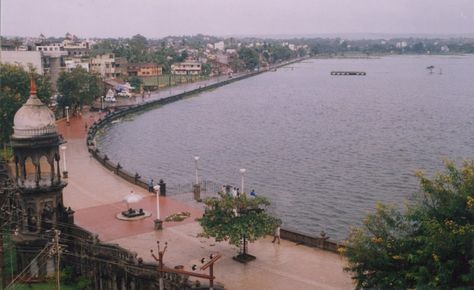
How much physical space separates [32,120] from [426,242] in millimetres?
18771

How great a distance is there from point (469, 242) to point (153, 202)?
23808 mm

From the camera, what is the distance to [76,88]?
84.3 metres

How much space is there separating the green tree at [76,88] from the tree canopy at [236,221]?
203ft

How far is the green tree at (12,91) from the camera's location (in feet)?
176

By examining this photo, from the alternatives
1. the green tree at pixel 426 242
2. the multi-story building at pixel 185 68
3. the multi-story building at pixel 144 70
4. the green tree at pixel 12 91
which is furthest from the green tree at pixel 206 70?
the green tree at pixel 426 242

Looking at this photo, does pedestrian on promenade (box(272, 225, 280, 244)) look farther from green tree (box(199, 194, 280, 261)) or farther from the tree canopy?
the tree canopy

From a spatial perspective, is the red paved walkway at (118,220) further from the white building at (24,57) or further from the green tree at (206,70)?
the green tree at (206,70)

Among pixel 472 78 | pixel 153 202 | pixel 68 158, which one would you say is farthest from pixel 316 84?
pixel 153 202

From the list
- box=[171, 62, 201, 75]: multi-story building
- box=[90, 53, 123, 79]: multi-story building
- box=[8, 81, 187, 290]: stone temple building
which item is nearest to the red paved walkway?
box=[8, 81, 187, 290]: stone temple building

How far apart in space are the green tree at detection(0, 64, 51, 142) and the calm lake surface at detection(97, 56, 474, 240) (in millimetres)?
9840

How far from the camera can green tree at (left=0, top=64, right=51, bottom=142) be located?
176ft

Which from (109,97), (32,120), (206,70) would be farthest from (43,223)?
(206,70)

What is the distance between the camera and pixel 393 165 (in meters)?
56.9

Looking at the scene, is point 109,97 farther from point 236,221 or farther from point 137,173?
point 236,221
